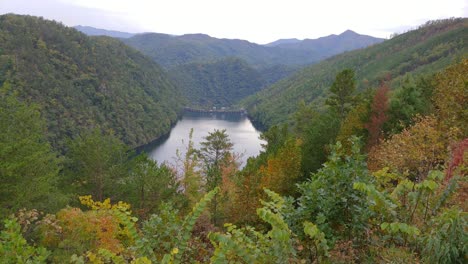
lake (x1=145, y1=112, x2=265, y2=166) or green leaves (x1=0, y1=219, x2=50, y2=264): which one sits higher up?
green leaves (x1=0, y1=219, x2=50, y2=264)

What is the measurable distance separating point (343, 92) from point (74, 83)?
9768cm

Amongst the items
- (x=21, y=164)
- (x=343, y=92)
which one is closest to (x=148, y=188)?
(x=21, y=164)

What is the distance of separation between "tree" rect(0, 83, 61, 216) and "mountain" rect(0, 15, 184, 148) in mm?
59780

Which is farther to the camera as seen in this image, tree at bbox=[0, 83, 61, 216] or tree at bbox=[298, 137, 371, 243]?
tree at bbox=[0, 83, 61, 216]

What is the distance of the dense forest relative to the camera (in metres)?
4.91

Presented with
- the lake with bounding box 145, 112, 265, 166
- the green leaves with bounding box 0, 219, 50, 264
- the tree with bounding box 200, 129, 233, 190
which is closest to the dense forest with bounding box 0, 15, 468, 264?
the green leaves with bounding box 0, 219, 50, 264

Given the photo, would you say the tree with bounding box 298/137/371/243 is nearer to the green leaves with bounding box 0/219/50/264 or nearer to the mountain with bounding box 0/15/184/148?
the green leaves with bounding box 0/219/50/264

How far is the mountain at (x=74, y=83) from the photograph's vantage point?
87.6m

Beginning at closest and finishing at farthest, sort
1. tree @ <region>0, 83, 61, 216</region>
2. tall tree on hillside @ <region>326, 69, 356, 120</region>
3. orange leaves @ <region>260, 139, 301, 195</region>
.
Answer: tree @ <region>0, 83, 61, 216</region> → orange leaves @ <region>260, 139, 301, 195</region> → tall tree on hillside @ <region>326, 69, 356, 120</region>

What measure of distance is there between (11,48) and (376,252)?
11591 cm

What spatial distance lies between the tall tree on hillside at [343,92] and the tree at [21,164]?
81.1ft

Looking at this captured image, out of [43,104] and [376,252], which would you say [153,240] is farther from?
[43,104]

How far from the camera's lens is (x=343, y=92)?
33.2 metres

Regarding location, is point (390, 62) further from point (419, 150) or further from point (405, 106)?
point (419, 150)
